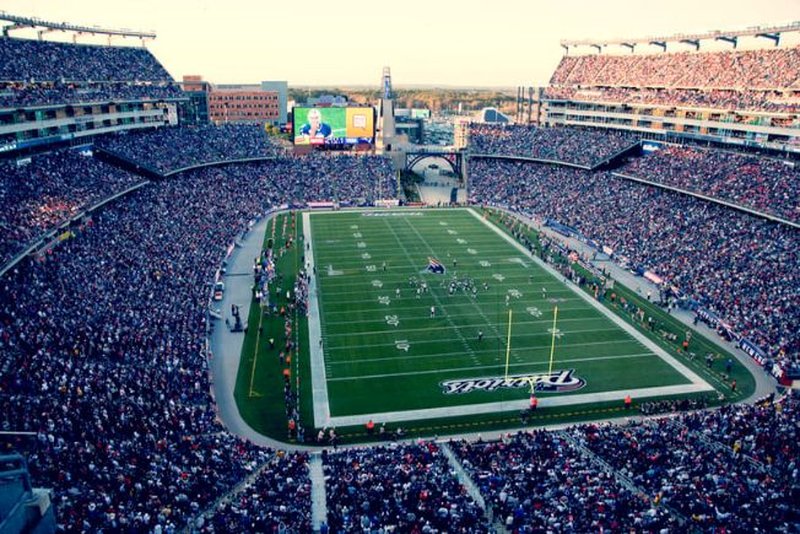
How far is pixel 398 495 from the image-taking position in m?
16.5

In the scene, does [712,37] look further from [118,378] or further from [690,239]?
[118,378]

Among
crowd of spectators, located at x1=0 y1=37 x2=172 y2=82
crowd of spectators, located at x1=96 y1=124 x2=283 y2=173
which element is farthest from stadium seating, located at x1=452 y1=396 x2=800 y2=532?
crowd of spectators, located at x1=96 y1=124 x2=283 y2=173

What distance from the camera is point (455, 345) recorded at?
2966 cm

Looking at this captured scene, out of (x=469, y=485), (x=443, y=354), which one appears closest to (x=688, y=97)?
(x=443, y=354)

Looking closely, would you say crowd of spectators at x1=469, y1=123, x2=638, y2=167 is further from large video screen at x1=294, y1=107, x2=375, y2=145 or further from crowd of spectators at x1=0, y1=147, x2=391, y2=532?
crowd of spectators at x1=0, y1=147, x2=391, y2=532

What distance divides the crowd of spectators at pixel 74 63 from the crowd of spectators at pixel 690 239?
35.0 m

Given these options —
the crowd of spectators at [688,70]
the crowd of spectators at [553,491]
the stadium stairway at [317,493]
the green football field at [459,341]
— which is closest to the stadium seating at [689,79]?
the crowd of spectators at [688,70]

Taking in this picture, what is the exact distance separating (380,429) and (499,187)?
148 ft

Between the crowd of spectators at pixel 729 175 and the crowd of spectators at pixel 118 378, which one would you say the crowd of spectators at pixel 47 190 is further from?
the crowd of spectators at pixel 729 175

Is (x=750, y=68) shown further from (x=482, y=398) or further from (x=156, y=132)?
(x=156, y=132)

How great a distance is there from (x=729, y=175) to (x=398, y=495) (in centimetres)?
4032

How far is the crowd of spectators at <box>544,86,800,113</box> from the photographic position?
47656mm

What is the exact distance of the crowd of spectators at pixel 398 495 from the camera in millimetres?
15398

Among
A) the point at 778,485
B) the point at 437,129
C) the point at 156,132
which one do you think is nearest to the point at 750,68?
the point at 778,485
